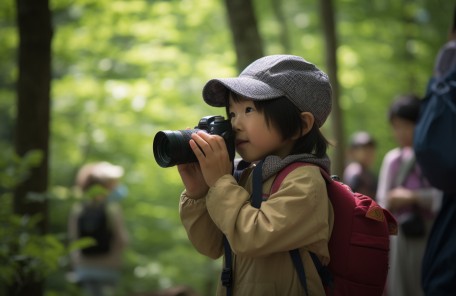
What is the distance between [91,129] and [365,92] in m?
6.57

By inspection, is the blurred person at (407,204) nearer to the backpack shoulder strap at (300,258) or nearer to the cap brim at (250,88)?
the backpack shoulder strap at (300,258)

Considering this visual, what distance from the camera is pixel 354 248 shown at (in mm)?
2297

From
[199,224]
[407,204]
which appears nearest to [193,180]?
[199,224]

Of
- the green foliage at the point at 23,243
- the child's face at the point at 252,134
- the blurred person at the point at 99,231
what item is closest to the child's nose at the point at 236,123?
the child's face at the point at 252,134

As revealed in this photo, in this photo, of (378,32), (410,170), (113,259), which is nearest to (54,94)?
(113,259)

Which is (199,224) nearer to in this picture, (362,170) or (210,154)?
(210,154)

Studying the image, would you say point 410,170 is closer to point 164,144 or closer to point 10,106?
point 164,144

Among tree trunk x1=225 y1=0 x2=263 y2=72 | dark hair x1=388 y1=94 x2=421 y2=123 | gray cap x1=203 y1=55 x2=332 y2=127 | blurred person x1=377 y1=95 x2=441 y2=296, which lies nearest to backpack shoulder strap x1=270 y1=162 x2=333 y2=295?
gray cap x1=203 y1=55 x2=332 y2=127

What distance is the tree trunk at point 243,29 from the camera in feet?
15.0

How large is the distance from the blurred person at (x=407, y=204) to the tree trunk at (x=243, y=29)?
1586 millimetres

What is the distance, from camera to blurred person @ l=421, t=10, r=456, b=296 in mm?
3100

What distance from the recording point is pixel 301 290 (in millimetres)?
2238

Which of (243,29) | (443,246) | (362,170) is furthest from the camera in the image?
(362,170)

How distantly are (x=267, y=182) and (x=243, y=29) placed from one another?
245 cm
